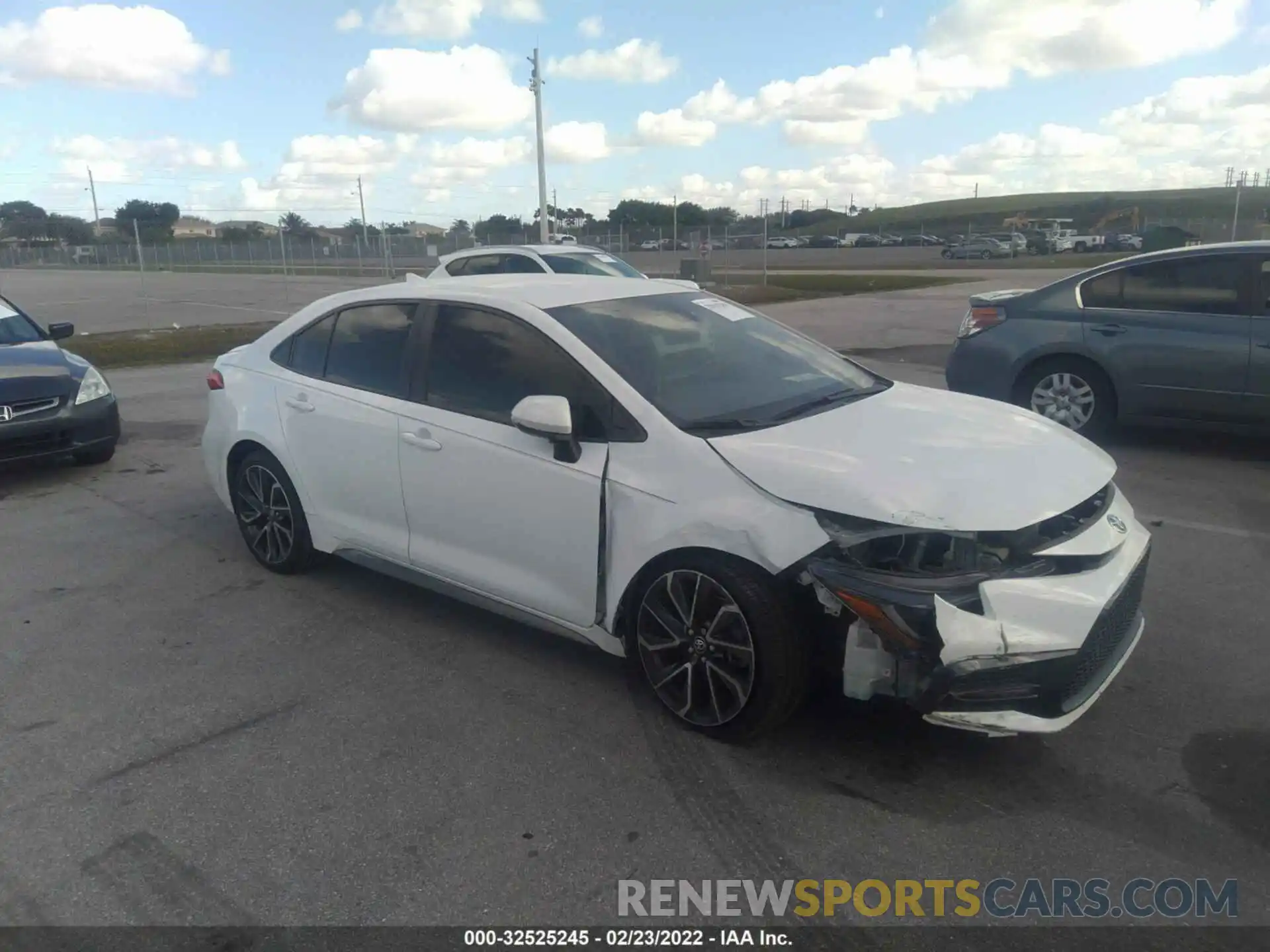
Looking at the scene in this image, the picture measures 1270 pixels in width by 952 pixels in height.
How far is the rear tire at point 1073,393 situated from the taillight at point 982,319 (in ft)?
1.63

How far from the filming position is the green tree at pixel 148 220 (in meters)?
63.7

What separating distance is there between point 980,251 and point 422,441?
53156 millimetres

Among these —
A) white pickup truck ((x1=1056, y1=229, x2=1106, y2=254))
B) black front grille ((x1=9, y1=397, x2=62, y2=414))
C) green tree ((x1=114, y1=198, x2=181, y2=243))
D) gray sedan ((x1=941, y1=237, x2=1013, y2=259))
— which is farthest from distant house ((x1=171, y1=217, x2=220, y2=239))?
black front grille ((x1=9, y1=397, x2=62, y2=414))

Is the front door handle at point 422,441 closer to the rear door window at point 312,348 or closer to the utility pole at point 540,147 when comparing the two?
the rear door window at point 312,348

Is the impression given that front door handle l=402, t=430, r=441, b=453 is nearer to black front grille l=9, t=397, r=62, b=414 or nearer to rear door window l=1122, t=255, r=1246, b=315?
black front grille l=9, t=397, r=62, b=414

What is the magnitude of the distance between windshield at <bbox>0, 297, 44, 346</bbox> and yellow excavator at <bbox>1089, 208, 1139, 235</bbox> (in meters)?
67.4

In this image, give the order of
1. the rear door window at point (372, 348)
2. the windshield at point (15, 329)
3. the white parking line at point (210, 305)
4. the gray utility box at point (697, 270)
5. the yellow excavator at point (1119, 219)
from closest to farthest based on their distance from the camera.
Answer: the rear door window at point (372, 348)
the windshield at point (15, 329)
the white parking line at point (210, 305)
the gray utility box at point (697, 270)
the yellow excavator at point (1119, 219)

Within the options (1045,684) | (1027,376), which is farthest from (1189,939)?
(1027,376)

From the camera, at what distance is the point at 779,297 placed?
25484 millimetres

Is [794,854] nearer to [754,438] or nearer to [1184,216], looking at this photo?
[754,438]

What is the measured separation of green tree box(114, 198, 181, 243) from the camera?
6372cm

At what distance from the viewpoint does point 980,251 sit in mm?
52625

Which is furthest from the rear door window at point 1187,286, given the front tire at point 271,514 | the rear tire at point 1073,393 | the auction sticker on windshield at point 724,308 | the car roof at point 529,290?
the front tire at point 271,514

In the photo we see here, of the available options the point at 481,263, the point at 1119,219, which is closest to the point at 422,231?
the point at 481,263
